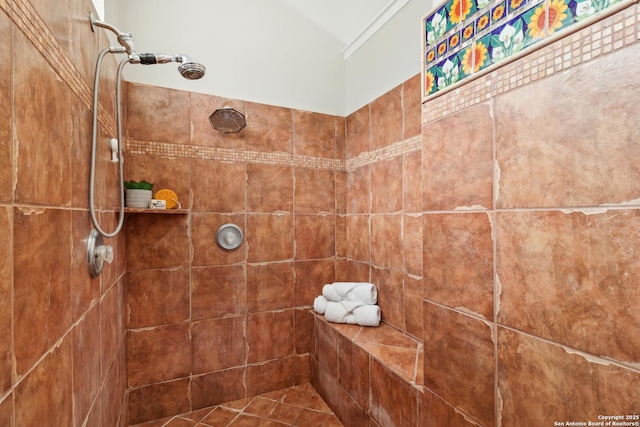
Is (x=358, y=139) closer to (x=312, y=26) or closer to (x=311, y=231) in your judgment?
(x=311, y=231)

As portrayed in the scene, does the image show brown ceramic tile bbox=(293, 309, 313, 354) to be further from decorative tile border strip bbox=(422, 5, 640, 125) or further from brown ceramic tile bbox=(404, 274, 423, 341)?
decorative tile border strip bbox=(422, 5, 640, 125)

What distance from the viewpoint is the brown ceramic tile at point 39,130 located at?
635 millimetres

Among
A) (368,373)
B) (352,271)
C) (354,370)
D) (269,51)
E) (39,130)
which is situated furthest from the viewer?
(352,271)

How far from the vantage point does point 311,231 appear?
94.7 inches

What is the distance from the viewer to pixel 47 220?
763 mm

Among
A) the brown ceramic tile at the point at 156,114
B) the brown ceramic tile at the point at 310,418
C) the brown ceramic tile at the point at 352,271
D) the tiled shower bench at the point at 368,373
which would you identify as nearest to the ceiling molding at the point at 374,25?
the brown ceramic tile at the point at 156,114

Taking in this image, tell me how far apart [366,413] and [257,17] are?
2717mm

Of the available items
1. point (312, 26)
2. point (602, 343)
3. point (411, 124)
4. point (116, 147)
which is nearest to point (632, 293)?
point (602, 343)

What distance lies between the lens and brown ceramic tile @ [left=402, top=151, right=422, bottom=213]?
5.99ft

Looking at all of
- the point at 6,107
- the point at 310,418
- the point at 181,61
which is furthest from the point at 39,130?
the point at 310,418

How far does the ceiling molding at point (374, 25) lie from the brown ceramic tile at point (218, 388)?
8.41 ft

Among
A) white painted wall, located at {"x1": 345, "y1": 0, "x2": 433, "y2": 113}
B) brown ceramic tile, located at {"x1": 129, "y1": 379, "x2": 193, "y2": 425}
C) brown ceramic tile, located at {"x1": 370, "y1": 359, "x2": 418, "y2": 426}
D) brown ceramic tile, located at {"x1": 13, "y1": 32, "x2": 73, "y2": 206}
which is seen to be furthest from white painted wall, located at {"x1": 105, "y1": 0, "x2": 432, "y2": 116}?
brown ceramic tile, located at {"x1": 129, "y1": 379, "x2": 193, "y2": 425}

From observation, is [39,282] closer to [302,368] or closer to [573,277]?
[573,277]

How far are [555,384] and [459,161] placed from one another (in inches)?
26.9
